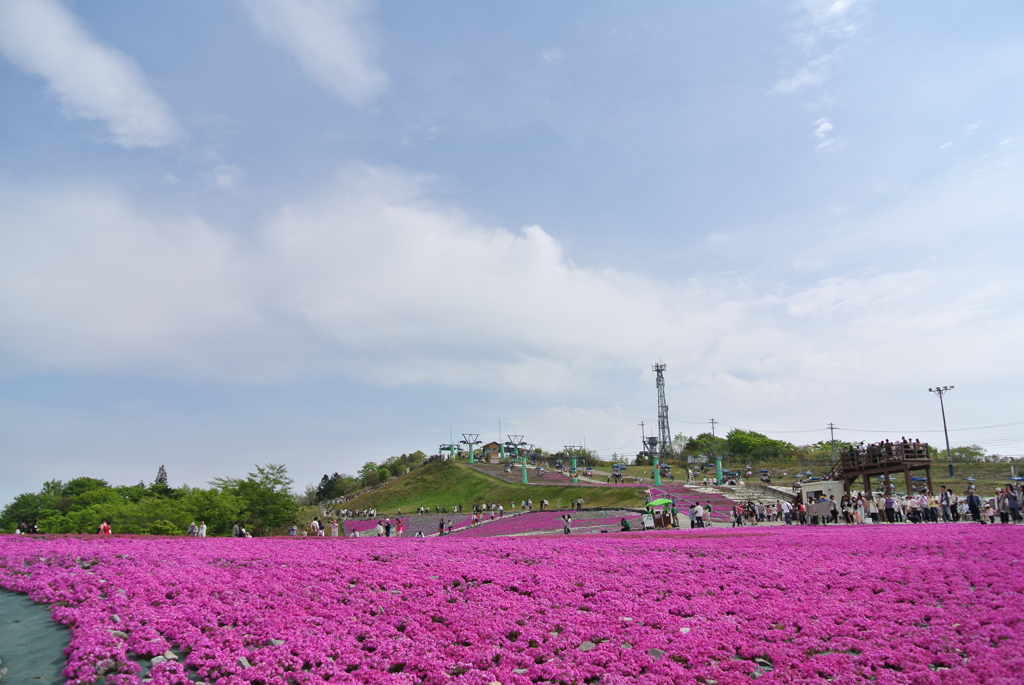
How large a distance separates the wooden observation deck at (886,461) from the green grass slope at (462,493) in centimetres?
1617

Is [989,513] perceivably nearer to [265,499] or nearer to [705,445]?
[265,499]

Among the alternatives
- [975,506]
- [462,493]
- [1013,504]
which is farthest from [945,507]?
[462,493]

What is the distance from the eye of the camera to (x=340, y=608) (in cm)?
1105

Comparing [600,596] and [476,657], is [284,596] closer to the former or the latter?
[476,657]

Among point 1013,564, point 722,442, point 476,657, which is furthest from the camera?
point 722,442

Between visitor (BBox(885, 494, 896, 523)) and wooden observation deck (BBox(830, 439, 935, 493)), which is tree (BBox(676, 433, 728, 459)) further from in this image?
visitor (BBox(885, 494, 896, 523))

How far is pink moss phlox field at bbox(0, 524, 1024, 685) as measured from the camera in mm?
8258

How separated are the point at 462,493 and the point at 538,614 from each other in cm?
7267

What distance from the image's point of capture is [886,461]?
3822 cm

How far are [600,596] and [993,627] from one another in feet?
20.7

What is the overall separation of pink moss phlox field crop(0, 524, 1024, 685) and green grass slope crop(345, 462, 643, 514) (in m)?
37.9

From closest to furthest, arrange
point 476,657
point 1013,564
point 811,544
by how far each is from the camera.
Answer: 1. point 476,657
2. point 1013,564
3. point 811,544

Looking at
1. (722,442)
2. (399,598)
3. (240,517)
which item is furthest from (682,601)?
(722,442)

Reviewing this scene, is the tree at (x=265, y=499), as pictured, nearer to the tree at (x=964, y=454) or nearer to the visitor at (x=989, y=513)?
the visitor at (x=989, y=513)
